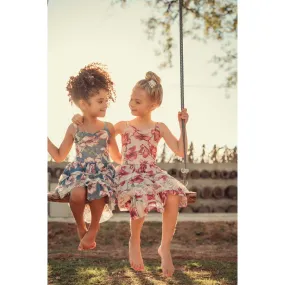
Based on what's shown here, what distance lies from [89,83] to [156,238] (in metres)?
4.74

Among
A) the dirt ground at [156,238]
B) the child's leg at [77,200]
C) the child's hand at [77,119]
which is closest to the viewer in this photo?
the child's leg at [77,200]

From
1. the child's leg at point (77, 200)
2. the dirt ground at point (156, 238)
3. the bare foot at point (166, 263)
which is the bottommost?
the dirt ground at point (156, 238)

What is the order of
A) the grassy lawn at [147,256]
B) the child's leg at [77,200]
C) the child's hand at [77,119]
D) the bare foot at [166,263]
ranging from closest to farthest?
the child's leg at [77,200] < the bare foot at [166,263] < the child's hand at [77,119] < the grassy lawn at [147,256]

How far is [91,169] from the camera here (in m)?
2.93

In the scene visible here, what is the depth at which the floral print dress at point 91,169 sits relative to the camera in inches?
111

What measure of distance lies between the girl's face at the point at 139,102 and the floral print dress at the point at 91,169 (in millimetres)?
164

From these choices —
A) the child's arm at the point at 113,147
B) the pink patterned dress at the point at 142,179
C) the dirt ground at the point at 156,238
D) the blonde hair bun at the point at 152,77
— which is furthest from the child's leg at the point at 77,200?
the dirt ground at the point at 156,238

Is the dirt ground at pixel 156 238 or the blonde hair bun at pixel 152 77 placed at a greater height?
the blonde hair bun at pixel 152 77

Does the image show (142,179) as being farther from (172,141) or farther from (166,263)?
(166,263)

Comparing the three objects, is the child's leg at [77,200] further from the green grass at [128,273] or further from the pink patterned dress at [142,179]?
the green grass at [128,273]

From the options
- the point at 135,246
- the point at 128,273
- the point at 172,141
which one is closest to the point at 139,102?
the point at 172,141
